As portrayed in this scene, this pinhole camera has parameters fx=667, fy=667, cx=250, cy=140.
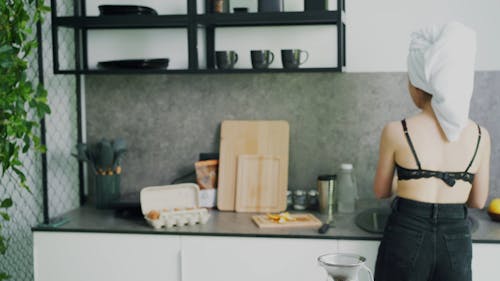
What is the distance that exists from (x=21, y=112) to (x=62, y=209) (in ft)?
A: 3.21

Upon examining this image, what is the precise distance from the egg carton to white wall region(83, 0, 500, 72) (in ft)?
2.81

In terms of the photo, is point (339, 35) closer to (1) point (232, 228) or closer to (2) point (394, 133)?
(2) point (394, 133)

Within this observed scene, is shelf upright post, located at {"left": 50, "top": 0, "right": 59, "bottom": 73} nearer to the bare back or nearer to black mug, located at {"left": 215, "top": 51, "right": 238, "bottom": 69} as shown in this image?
black mug, located at {"left": 215, "top": 51, "right": 238, "bottom": 69}

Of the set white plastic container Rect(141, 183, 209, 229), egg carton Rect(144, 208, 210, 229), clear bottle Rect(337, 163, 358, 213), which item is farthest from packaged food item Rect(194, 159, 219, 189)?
clear bottle Rect(337, 163, 358, 213)

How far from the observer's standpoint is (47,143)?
332cm

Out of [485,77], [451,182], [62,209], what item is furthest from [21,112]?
[485,77]

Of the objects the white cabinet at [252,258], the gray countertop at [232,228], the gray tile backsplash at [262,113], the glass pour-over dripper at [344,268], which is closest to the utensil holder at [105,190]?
the gray countertop at [232,228]

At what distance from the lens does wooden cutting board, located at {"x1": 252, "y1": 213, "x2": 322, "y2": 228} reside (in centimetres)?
301

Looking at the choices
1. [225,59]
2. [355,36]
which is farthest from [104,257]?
[355,36]

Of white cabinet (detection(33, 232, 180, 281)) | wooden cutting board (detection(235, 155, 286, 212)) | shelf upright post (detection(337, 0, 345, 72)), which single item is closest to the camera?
white cabinet (detection(33, 232, 180, 281))

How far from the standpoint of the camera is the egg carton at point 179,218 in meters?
3.02

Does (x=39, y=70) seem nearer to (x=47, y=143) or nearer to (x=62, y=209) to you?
(x=47, y=143)

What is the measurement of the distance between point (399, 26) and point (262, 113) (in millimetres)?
829

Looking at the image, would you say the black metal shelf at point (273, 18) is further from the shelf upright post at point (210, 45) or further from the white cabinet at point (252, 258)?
the white cabinet at point (252, 258)
